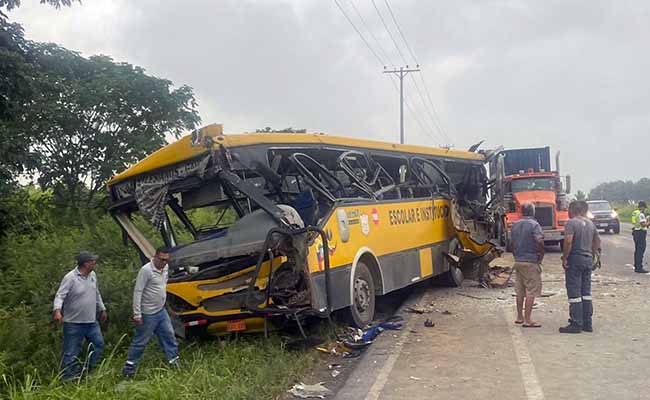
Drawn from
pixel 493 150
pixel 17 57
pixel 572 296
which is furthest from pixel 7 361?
pixel 493 150

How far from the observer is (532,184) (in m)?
20.1

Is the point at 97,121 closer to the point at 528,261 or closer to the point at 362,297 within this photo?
the point at 362,297

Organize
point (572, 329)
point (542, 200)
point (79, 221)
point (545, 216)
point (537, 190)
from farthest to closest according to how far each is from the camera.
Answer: point (537, 190) → point (542, 200) → point (545, 216) → point (79, 221) → point (572, 329)

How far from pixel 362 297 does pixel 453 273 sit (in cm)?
434

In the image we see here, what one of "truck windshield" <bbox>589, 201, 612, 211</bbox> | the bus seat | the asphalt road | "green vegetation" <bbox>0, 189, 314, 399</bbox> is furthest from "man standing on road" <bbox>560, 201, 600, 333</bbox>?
"truck windshield" <bbox>589, 201, 612, 211</bbox>

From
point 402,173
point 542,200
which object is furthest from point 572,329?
point 542,200

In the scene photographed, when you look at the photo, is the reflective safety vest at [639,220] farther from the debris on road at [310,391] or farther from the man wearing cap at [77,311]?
the man wearing cap at [77,311]

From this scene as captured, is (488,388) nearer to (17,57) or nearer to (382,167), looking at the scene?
(382,167)

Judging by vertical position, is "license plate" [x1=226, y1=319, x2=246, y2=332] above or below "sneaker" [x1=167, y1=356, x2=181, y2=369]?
above

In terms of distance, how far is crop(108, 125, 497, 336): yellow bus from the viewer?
725 centimetres

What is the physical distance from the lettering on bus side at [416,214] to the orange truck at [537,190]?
474cm

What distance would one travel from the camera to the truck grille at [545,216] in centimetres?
1873

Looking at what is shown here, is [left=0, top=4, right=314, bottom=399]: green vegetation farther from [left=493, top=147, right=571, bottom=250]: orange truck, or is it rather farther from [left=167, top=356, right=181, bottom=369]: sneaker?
[left=493, top=147, right=571, bottom=250]: orange truck

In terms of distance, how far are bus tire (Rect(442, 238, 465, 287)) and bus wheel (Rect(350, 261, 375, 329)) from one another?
3834 mm
